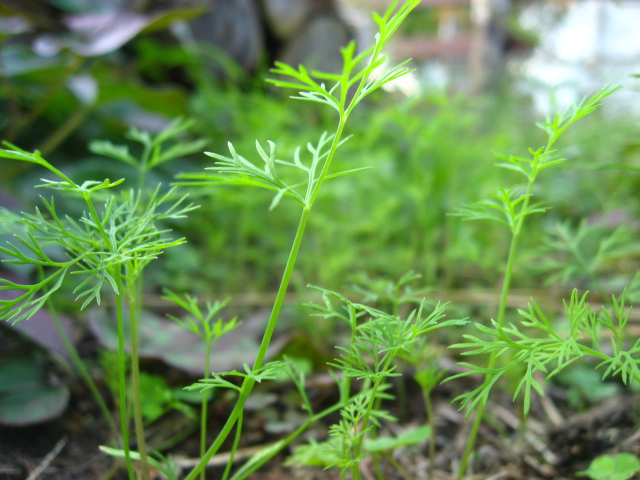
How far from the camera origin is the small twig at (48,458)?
60 centimetres

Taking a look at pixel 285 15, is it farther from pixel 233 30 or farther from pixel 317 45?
pixel 233 30

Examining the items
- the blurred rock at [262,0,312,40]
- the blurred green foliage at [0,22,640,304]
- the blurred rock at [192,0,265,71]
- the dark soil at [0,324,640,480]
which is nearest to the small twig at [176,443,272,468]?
the dark soil at [0,324,640,480]

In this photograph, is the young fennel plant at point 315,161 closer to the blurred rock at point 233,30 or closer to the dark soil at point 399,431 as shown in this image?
the dark soil at point 399,431

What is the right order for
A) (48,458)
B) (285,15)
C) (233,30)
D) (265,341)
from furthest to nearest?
(285,15) → (233,30) → (48,458) → (265,341)

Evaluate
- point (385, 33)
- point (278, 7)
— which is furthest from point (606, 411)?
point (278, 7)

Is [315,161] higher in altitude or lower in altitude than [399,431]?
higher

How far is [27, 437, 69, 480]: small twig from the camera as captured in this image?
601 mm

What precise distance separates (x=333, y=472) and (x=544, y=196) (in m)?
1.28

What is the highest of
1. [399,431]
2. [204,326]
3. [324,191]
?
[204,326]

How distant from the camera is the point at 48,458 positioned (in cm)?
65

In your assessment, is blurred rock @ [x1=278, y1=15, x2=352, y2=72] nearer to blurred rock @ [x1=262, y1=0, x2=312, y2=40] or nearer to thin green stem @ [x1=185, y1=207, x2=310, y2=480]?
blurred rock @ [x1=262, y1=0, x2=312, y2=40]

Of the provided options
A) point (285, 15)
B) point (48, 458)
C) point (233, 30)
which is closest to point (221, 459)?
point (48, 458)

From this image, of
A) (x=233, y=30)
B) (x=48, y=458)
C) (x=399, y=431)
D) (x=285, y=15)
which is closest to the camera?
(x=48, y=458)

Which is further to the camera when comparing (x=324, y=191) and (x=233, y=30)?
(x=233, y=30)
